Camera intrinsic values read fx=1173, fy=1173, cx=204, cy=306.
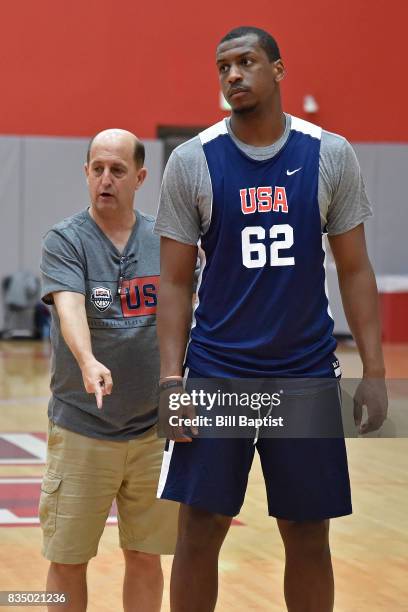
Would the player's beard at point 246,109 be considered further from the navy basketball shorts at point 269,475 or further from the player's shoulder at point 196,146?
the navy basketball shorts at point 269,475

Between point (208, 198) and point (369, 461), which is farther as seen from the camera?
point (369, 461)

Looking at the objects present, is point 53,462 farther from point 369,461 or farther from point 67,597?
point 369,461

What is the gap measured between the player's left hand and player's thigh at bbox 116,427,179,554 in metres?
0.77

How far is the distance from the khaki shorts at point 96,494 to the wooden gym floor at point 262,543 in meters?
0.78

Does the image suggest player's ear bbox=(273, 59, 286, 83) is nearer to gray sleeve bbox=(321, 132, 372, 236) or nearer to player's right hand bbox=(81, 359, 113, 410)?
gray sleeve bbox=(321, 132, 372, 236)

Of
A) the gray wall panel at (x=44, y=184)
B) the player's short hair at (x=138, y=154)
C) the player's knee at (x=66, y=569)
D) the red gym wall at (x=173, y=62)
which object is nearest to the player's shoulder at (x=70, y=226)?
the player's short hair at (x=138, y=154)

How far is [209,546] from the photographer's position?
3041 mm

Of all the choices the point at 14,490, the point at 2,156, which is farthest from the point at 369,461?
the point at 2,156

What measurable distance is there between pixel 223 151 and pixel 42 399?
7531mm

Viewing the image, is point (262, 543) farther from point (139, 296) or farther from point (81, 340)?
point (81, 340)

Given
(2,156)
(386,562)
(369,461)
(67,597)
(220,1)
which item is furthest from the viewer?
(220,1)

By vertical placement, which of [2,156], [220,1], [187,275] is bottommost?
[187,275]

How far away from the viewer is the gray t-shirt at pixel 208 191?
9.80 ft

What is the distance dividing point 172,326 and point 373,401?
552 millimetres
